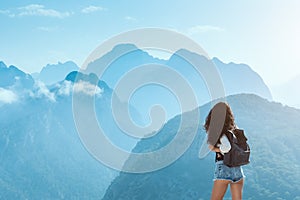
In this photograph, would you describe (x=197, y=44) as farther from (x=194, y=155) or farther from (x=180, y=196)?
(x=194, y=155)

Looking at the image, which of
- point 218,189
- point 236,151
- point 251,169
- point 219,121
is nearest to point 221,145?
point 236,151

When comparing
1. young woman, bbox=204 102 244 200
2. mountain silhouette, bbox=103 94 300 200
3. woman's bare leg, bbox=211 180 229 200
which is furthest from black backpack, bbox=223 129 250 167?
mountain silhouette, bbox=103 94 300 200

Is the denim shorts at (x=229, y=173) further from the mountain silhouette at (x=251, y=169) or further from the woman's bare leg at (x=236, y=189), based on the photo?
the mountain silhouette at (x=251, y=169)

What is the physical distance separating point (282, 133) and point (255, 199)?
4874cm

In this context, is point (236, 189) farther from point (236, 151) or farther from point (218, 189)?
point (236, 151)

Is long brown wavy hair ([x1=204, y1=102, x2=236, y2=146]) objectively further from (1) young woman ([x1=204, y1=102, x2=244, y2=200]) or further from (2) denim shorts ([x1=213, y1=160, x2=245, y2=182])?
(2) denim shorts ([x1=213, y1=160, x2=245, y2=182])

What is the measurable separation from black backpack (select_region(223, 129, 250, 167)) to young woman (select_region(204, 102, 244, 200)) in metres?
0.05

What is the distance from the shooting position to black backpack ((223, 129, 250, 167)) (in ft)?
16.9

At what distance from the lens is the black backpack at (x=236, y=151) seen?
514 centimetres

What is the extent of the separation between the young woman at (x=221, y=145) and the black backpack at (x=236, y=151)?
54mm

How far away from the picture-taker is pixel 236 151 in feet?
16.9

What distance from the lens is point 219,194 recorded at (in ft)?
17.5

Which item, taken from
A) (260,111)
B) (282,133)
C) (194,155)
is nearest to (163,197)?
(194,155)

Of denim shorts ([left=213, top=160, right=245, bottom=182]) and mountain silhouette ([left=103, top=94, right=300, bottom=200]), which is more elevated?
mountain silhouette ([left=103, top=94, right=300, bottom=200])
